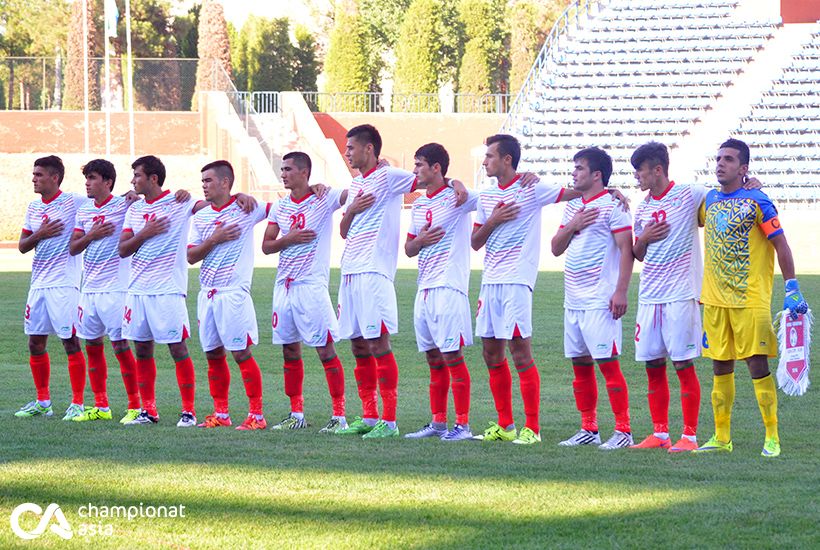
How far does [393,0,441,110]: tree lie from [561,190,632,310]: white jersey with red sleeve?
132ft

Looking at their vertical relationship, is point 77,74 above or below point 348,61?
below

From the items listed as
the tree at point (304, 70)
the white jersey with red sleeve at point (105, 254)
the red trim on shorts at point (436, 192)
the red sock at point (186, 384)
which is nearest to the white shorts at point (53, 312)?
the white jersey with red sleeve at point (105, 254)

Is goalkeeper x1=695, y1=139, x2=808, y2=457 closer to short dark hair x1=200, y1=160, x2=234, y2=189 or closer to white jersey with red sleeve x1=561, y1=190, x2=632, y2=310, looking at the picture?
white jersey with red sleeve x1=561, y1=190, x2=632, y2=310

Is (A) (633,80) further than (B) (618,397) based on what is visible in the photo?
Yes

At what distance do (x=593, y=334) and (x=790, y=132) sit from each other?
2430 cm

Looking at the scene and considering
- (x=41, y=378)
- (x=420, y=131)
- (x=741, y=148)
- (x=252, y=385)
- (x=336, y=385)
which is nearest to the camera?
(x=741, y=148)

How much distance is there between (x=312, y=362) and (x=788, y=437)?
6208 millimetres

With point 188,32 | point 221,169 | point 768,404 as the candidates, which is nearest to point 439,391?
point 768,404

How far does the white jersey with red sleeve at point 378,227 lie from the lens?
8156 mm

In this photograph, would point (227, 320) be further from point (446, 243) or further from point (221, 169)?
point (446, 243)

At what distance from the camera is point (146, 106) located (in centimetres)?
4066

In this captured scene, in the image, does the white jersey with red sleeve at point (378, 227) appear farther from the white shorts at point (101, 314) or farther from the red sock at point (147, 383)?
the white shorts at point (101, 314)

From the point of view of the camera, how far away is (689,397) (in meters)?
7.48

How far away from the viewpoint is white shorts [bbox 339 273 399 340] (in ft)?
26.5
